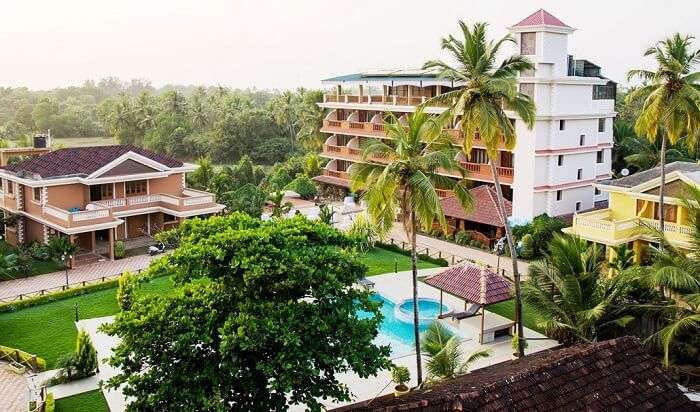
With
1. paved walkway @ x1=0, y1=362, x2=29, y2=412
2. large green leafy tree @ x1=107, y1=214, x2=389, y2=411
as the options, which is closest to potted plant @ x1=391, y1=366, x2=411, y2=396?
large green leafy tree @ x1=107, y1=214, x2=389, y2=411

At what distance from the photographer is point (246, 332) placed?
11938 millimetres

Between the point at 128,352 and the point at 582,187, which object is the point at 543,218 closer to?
the point at 582,187

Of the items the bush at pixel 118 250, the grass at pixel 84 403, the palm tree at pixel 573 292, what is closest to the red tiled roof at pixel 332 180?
the bush at pixel 118 250

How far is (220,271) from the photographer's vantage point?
13.0 meters

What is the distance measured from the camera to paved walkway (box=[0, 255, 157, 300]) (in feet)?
89.8

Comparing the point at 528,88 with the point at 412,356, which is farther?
the point at 528,88

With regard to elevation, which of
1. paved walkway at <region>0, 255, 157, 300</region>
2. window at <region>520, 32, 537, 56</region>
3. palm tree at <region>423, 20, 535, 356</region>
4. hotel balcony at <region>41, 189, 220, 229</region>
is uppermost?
window at <region>520, 32, 537, 56</region>

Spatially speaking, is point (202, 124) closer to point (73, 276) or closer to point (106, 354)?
point (73, 276)

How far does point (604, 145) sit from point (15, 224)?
107ft

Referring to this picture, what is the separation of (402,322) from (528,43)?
17.3 metres

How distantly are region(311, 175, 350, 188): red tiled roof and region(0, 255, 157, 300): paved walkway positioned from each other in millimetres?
17640

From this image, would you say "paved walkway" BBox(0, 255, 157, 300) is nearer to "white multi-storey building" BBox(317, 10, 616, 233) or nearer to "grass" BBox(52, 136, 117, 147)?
"white multi-storey building" BBox(317, 10, 616, 233)

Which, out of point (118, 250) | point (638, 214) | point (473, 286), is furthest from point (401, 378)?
point (118, 250)

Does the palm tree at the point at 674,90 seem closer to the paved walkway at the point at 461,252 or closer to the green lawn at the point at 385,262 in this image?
the paved walkway at the point at 461,252
